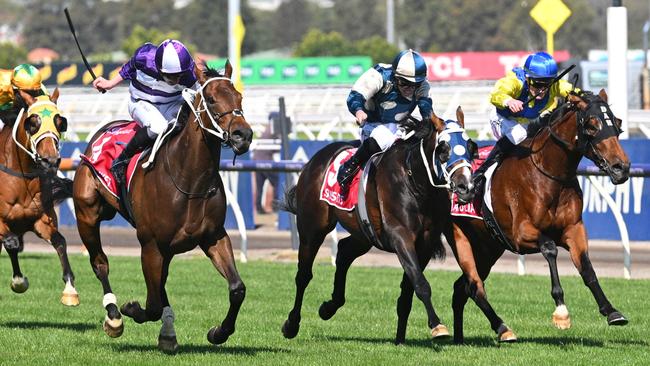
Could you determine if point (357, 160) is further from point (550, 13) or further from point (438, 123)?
point (550, 13)

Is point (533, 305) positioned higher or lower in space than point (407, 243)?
lower

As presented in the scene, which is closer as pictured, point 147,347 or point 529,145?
point 147,347

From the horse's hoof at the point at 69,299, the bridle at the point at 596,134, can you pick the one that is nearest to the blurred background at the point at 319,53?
the bridle at the point at 596,134

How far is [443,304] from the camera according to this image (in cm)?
1198

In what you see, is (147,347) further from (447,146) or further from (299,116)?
(299,116)

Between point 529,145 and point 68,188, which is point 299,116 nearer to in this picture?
point 68,188

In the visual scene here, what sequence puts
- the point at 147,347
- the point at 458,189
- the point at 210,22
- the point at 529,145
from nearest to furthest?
1. the point at 458,189
2. the point at 147,347
3. the point at 529,145
4. the point at 210,22

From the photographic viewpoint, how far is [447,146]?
8.60 m

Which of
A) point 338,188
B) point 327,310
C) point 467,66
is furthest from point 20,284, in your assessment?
point 467,66

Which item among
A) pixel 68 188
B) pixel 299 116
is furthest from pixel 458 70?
pixel 68 188

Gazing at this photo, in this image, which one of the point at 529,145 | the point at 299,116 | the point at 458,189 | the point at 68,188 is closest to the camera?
the point at 458,189

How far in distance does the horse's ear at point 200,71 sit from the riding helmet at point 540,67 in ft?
8.36

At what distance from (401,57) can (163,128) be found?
1.67m

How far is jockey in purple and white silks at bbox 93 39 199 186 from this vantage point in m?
9.19
